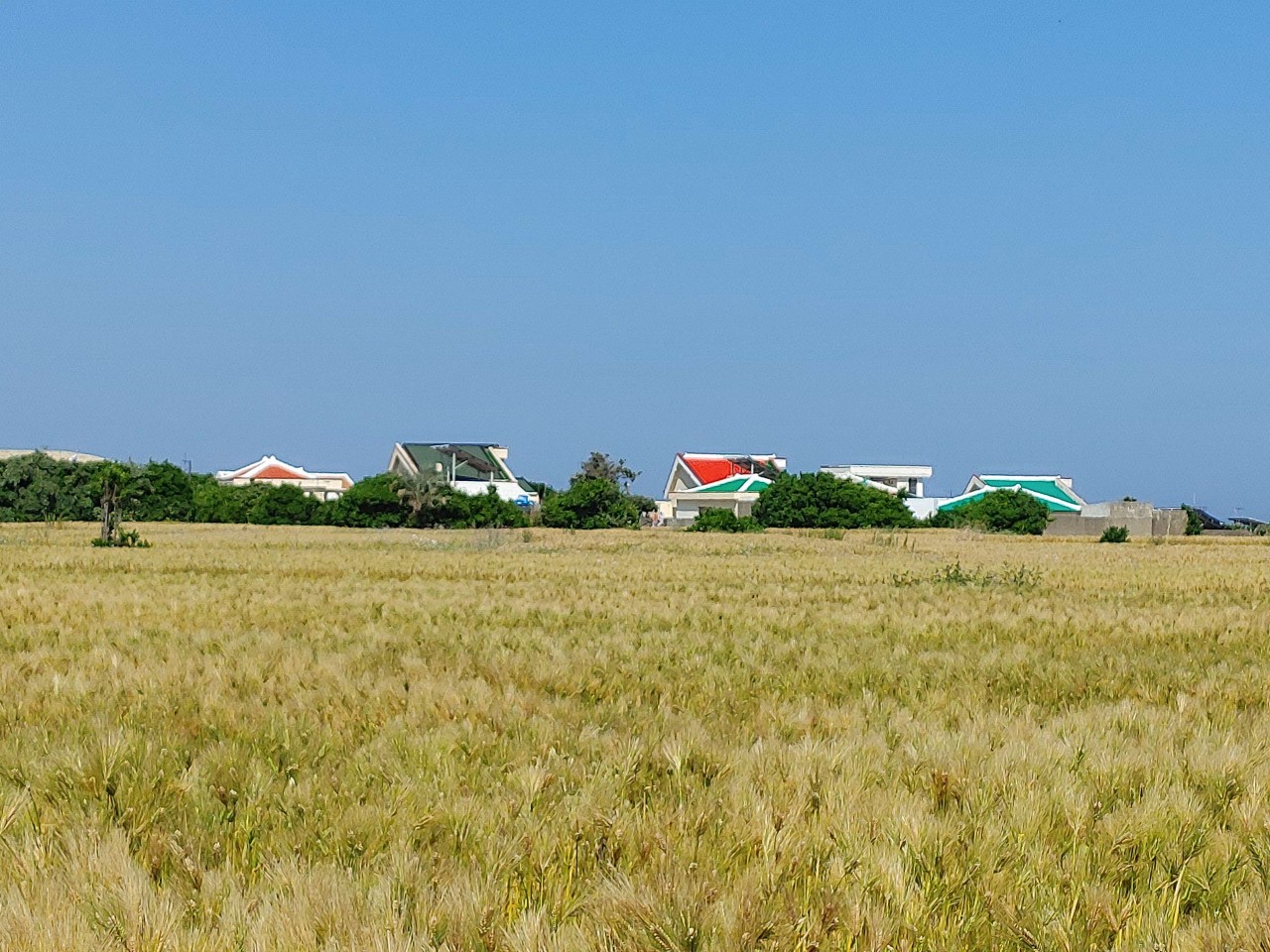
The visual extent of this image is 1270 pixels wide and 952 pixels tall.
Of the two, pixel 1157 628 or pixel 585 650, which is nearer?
pixel 585 650

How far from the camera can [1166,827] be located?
10.8 ft

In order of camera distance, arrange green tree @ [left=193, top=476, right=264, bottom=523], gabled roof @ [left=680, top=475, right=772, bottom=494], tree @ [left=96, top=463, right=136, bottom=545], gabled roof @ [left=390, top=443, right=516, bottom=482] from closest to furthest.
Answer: tree @ [left=96, top=463, right=136, bottom=545]
green tree @ [left=193, top=476, right=264, bottom=523]
gabled roof @ [left=680, top=475, right=772, bottom=494]
gabled roof @ [left=390, top=443, right=516, bottom=482]

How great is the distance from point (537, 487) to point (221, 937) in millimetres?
93726

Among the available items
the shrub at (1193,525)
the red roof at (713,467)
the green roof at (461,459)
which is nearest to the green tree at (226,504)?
the green roof at (461,459)

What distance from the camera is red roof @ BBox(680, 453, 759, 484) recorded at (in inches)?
3814

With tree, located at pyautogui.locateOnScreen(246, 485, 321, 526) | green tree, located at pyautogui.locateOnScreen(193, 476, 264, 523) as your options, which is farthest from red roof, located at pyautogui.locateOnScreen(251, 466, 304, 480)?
tree, located at pyautogui.locateOnScreen(246, 485, 321, 526)

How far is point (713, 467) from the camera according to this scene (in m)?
98.9

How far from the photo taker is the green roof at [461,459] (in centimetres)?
8881

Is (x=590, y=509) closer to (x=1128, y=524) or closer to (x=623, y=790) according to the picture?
(x=1128, y=524)

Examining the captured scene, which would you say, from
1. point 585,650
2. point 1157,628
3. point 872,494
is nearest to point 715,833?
point 585,650

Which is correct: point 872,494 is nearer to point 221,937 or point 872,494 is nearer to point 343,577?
point 343,577

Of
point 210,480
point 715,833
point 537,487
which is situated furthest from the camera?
point 537,487

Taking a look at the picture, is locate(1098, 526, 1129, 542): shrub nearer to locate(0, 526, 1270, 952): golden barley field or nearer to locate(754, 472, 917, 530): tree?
locate(754, 472, 917, 530): tree

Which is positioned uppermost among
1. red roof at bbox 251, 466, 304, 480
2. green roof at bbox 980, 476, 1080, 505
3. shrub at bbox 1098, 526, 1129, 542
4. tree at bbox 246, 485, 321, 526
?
green roof at bbox 980, 476, 1080, 505
